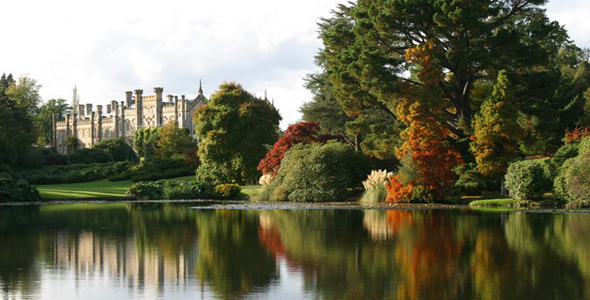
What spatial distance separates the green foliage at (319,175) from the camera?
3484 cm

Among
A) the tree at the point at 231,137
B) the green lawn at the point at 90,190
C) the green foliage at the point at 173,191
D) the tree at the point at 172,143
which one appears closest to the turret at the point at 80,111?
the tree at the point at 172,143

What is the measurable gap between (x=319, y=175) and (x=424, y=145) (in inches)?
233

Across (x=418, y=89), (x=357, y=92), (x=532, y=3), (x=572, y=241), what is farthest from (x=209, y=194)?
(x=572, y=241)

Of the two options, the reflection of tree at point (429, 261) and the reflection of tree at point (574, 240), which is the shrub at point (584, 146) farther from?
the reflection of tree at point (429, 261)

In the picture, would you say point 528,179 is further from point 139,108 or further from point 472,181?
point 139,108

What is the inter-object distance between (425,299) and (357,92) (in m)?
26.5

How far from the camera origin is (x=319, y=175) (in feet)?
115

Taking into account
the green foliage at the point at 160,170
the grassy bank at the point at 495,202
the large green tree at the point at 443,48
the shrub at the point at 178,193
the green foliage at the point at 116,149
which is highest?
the large green tree at the point at 443,48

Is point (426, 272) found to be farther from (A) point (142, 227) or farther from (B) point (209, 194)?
(B) point (209, 194)

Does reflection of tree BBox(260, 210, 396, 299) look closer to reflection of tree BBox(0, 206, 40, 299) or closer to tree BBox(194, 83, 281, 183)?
reflection of tree BBox(0, 206, 40, 299)

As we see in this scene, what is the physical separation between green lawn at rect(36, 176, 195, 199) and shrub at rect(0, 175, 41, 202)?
1.30 metres

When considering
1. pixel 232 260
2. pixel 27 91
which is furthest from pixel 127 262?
pixel 27 91

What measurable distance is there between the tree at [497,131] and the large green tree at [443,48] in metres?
1.67

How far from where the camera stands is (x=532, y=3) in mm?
35219
